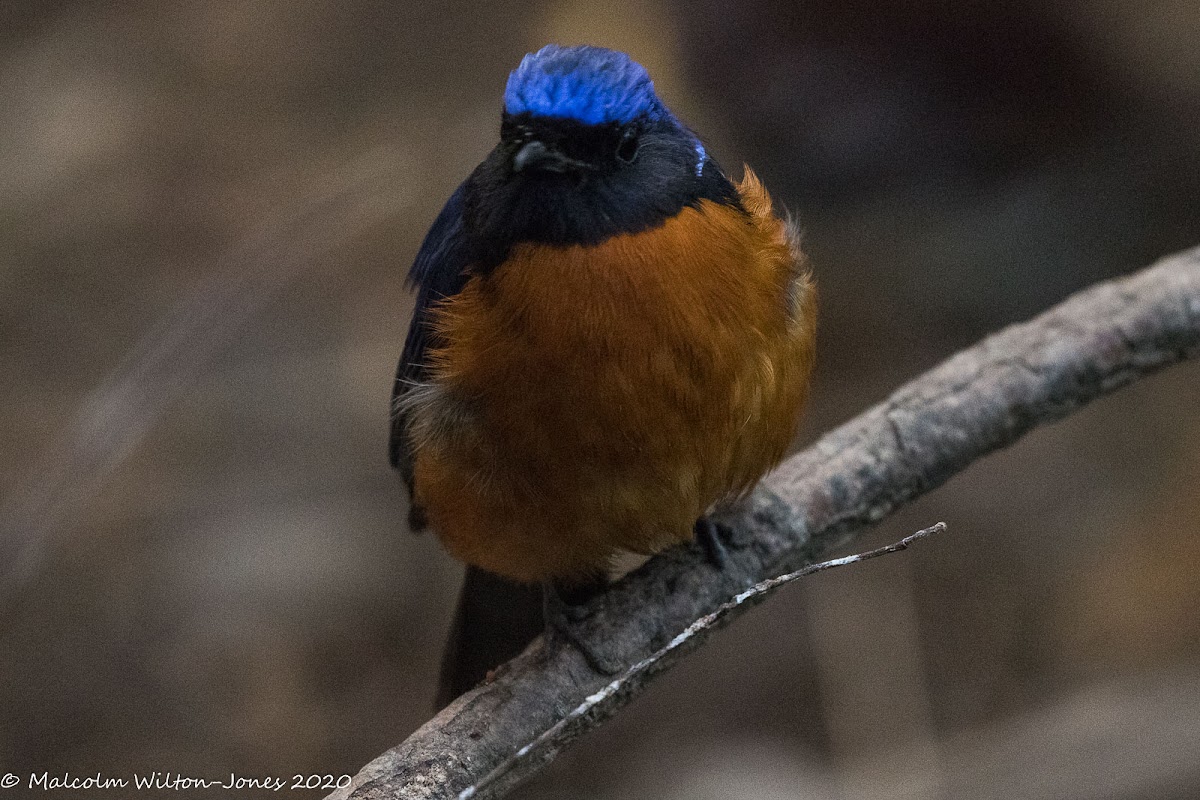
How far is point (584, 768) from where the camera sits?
5.48 meters

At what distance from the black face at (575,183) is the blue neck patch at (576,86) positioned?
0.03m

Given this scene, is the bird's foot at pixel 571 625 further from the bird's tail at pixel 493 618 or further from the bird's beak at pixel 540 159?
the bird's beak at pixel 540 159

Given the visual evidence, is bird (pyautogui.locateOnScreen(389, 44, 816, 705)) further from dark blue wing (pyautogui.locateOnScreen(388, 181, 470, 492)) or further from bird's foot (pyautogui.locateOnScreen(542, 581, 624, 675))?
bird's foot (pyautogui.locateOnScreen(542, 581, 624, 675))

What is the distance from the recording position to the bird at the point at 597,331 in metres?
2.95

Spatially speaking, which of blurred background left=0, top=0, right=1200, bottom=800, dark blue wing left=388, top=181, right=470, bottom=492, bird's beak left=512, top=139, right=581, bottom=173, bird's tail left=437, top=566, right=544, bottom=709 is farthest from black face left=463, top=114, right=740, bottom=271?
blurred background left=0, top=0, right=1200, bottom=800

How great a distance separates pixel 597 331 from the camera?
9.91ft

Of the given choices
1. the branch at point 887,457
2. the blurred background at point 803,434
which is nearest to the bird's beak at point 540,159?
the branch at point 887,457

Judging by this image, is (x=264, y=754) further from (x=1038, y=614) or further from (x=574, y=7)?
(x=574, y=7)

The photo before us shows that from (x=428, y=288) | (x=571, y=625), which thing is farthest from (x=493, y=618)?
(x=428, y=288)

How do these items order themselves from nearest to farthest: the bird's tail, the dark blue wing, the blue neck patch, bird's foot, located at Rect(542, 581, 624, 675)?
the blue neck patch < the dark blue wing < bird's foot, located at Rect(542, 581, 624, 675) < the bird's tail

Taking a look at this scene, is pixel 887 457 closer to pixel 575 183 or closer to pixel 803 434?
pixel 575 183

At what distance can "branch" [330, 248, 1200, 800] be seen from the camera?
3.44 meters

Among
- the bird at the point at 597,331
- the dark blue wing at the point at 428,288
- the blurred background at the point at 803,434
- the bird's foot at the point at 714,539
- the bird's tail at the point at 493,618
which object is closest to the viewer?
the bird at the point at 597,331

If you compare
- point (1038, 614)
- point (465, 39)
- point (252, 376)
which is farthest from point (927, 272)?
point (252, 376)
